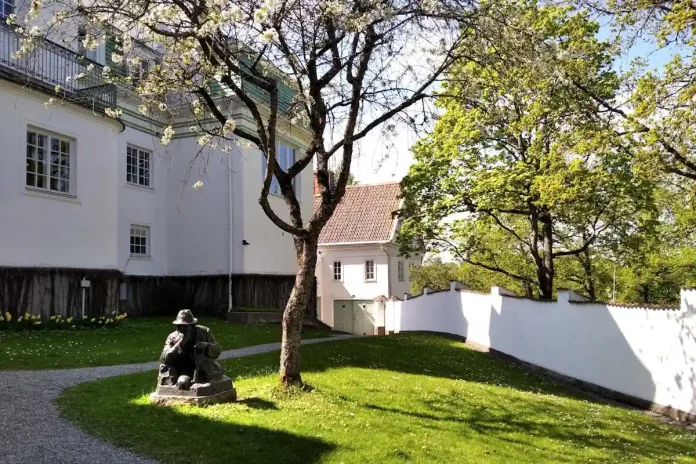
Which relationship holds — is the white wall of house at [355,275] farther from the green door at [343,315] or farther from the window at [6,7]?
the window at [6,7]

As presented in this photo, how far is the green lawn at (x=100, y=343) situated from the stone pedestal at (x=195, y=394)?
11.4ft

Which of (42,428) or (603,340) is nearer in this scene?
(42,428)

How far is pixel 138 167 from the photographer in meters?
18.9

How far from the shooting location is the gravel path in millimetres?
5121

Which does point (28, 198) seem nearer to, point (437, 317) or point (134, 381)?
point (134, 381)

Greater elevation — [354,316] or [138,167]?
[138,167]

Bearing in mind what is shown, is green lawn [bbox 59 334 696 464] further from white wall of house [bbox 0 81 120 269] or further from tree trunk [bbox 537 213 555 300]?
tree trunk [bbox 537 213 555 300]

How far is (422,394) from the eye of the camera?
853cm

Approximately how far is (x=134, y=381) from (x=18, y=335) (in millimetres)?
5051

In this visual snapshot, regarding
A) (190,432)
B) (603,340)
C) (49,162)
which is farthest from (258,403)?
(49,162)

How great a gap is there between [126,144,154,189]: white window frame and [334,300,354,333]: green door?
13354 mm

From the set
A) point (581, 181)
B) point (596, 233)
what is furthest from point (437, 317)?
point (581, 181)

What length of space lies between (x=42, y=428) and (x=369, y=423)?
11.3 feet

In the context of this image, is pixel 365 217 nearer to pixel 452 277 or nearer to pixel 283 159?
pixel 283 159
